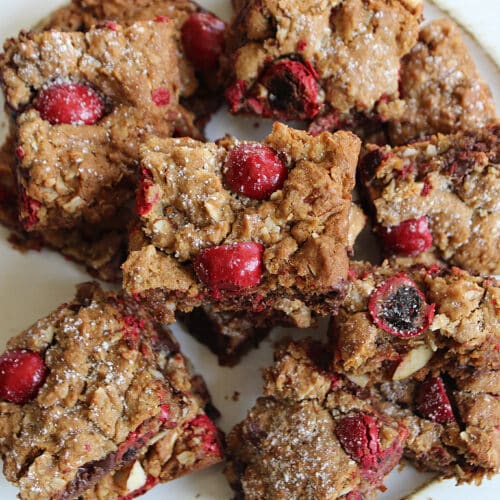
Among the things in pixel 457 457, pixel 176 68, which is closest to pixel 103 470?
pixel 457 457

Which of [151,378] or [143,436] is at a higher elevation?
[151,378]

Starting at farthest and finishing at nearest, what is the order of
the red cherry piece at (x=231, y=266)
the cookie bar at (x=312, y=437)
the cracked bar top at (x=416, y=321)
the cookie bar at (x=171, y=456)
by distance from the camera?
the cookie bar at (x=171, y=456) → the cookie bar at (x=312, y=437) → the cracked bar top at (x=416, y=321) → the red cherry piece at (x=231, y=266)

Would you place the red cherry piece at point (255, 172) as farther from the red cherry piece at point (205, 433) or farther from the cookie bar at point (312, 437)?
the red cherry piece at point (205, 433)

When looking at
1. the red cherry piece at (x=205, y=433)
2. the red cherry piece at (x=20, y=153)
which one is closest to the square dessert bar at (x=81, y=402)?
the red cherry piece at (x=205, y=433)

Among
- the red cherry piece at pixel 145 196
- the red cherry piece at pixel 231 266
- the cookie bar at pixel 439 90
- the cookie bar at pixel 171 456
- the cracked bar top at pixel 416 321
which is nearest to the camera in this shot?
the red cherry piece at pixel 231 266

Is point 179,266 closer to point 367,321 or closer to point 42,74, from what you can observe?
point 367,321

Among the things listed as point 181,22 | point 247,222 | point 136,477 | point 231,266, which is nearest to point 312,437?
point 136,477
